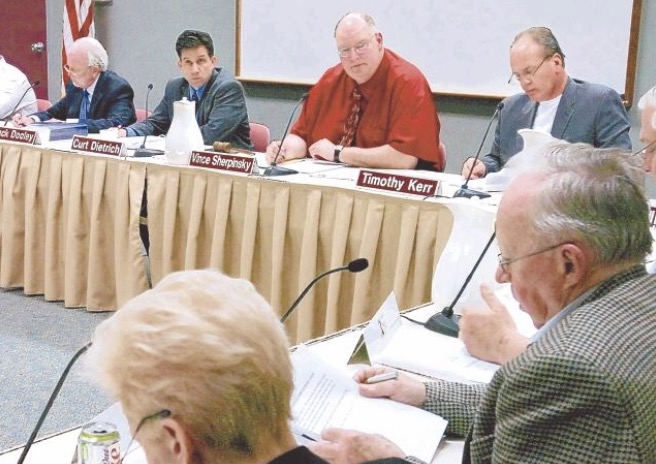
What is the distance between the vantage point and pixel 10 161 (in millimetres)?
3654

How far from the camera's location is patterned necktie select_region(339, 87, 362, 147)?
3.68m

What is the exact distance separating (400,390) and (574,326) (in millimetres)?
476

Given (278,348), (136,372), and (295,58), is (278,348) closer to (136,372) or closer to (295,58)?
(136,372)

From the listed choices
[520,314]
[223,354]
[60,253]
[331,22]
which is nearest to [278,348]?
[223,354]

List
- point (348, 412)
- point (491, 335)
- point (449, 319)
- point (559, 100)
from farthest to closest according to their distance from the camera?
point (559, 100) → point (449, 319) → point (491, 335) → point (348, 412)

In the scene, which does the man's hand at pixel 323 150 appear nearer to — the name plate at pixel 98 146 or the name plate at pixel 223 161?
the name plate at pixel 223 161

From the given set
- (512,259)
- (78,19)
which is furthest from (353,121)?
(78,19)

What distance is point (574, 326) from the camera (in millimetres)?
922

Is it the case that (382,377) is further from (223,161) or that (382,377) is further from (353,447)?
(223,161)

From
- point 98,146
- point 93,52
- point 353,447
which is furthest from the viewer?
point 93,52

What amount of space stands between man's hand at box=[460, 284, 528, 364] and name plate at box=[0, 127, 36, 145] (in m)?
2.62

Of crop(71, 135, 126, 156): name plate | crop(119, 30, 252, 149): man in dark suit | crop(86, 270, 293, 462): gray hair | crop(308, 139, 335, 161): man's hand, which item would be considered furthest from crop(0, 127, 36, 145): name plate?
crop(86, 270, 293, 462): gray hair

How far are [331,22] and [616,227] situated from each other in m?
4.35

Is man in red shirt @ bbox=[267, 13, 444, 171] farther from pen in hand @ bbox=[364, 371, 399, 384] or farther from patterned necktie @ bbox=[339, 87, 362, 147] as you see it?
pen in hand @ bbox=[364, 371, 399, 384]
